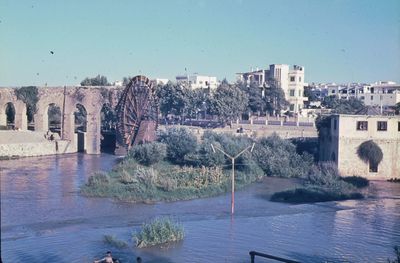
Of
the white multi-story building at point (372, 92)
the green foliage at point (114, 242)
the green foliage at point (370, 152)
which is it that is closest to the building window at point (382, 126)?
the green foliage at point (370, 152)

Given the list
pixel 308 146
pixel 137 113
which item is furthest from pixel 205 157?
pixel 137 113

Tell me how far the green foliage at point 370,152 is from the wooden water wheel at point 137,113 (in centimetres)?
1190

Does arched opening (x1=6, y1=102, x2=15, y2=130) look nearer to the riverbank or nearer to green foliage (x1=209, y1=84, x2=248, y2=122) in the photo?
the riverbank

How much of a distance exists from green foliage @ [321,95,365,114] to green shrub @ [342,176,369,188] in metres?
12.8

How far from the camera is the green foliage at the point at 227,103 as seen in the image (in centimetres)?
3928

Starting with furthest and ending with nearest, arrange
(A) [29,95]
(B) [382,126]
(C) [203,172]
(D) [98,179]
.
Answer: (A) [29,95] → (B) [382,126] → (C) [203,172] → (D) [98,179]

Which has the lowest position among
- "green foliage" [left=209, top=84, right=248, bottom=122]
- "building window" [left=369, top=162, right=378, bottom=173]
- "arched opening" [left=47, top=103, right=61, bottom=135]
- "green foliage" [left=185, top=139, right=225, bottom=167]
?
"building window" [left=369, top=162, right=378, bottom=173]

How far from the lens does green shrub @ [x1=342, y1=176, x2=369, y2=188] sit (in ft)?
72.3

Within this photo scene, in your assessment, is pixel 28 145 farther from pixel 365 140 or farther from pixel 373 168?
pixel 373 168

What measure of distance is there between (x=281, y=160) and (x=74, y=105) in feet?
48.3

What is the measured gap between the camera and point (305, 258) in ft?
38.4

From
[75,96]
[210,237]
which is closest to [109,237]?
[210,237]

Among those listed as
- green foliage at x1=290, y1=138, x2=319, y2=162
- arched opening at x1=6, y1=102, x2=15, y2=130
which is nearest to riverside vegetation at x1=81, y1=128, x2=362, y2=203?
green foliage at x1=290, y1=138, x2=319, y2=162

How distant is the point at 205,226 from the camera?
47.4ft
